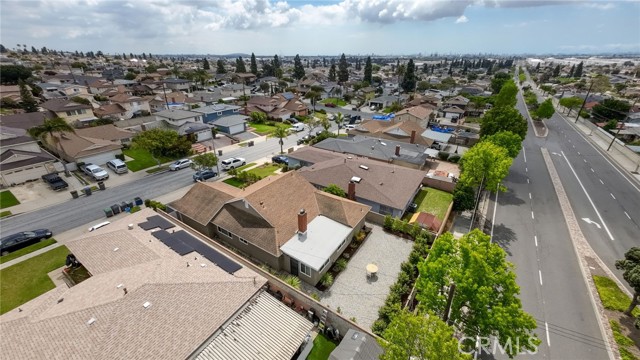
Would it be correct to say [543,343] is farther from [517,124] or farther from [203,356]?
[517,124]

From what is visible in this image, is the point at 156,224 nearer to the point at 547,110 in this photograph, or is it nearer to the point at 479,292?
the point at 479,292

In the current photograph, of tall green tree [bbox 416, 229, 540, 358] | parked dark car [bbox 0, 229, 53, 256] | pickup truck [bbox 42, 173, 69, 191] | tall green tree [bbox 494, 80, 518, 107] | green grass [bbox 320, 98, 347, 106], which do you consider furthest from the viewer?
green grass [bbox 320, 98, 347, 106]

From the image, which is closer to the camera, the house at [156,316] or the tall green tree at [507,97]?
the house at [156,316]

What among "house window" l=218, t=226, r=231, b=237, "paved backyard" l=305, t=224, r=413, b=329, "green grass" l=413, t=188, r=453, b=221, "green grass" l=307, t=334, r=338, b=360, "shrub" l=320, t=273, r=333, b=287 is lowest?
"green grass" l=413, t=188, r=453, b=221

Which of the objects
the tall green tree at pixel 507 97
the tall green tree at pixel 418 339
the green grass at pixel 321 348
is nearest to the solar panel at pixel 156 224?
the green grass at pixel 321 348

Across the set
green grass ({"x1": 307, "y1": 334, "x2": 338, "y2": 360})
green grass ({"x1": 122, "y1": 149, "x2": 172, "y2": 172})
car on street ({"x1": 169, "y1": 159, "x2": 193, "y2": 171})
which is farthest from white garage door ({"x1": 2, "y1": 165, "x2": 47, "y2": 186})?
green grass ({"x1": 307, "y1": 334, "x2": 338, "y2": 360})

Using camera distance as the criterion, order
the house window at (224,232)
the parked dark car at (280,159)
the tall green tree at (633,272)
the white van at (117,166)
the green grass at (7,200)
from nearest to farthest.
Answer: the tall green tree at (633,272), the house window at (224,232), the green grass at (7,200), the white van at (117,166), the parked dark car at (280,159)

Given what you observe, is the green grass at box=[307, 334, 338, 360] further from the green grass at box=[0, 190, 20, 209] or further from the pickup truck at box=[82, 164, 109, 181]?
the green grass at box=[0, 190, 20, 209]

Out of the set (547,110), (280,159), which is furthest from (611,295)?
(547,110)

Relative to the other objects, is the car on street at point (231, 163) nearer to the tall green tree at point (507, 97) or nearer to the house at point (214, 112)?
the house at point (214, 112)
